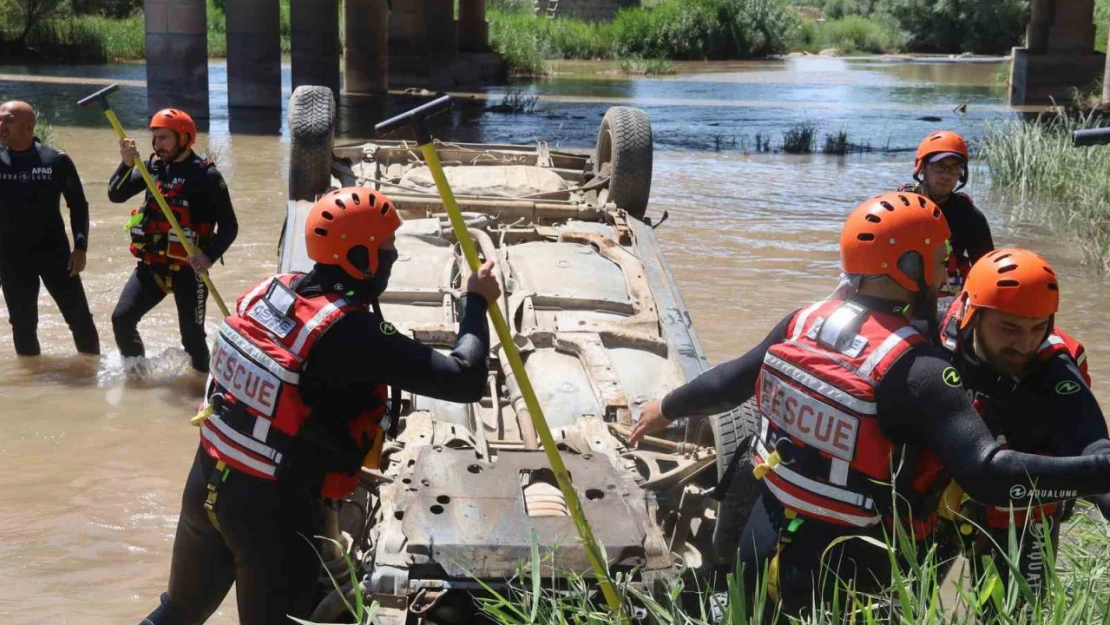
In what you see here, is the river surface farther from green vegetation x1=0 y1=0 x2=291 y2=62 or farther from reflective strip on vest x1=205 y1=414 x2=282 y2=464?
green vegetation x1=0 y1=0 x2=291 y2=62

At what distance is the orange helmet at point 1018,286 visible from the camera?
305 centimetres

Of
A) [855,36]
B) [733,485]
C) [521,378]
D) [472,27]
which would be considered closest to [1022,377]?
[733,485]

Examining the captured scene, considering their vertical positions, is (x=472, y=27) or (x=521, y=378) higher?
(x=472, y=27)

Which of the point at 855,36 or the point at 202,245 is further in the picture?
the point at 855,36

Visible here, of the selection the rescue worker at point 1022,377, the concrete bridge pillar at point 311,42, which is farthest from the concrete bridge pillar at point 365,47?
the rescue worker at point 1022,377

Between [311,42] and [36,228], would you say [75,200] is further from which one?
[311,42]

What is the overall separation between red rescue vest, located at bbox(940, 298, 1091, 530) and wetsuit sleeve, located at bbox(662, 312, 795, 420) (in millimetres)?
538

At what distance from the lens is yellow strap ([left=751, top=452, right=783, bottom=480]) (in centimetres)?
311

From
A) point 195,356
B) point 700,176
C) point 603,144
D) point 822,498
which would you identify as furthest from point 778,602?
point 700,176

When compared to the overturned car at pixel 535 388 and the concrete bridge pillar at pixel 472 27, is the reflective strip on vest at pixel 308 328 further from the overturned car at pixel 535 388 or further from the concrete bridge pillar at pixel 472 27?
the concrete bridge pillar at pixel 472 27

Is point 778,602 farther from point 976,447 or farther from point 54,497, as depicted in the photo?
point 54,497

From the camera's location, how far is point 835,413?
2945 millimetres

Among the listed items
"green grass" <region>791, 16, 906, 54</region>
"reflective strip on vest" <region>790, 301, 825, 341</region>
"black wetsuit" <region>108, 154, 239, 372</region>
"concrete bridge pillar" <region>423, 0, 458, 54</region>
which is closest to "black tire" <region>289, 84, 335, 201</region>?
"black wetsuit" <region>108, 154, 239, 372</region>

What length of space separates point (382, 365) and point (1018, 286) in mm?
1599
